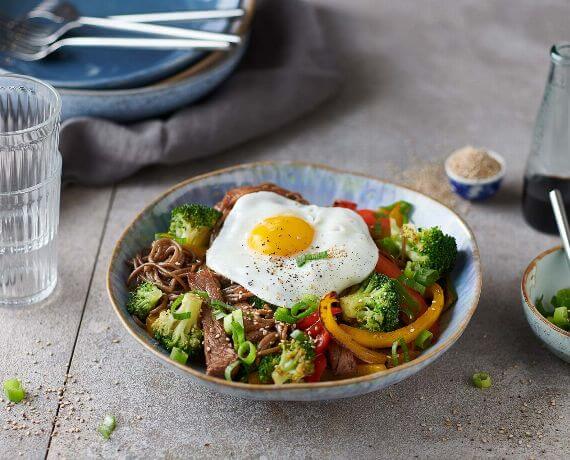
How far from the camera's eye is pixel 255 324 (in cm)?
392

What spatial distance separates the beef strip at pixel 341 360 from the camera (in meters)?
3.80

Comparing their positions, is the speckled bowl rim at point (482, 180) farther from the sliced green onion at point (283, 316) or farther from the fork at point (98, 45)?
the sliced green onion at point (283, 316)

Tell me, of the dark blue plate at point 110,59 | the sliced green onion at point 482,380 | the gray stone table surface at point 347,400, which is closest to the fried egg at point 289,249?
the gray stone table surface at point 347,400

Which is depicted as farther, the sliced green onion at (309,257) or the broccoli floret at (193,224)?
the broccoli floret at (193,224)

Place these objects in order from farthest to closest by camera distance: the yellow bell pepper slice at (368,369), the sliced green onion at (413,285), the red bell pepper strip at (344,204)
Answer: the red bell pepper strip at (344,204) < the sliced green onion at (413,285) < the yellow bell pepper slice at (368,369)

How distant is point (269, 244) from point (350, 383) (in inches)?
39.4

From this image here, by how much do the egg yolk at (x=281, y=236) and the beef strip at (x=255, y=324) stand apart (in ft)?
1.20

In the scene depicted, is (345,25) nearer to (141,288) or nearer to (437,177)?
(437,177)

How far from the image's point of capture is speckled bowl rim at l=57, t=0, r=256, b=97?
18.2ft

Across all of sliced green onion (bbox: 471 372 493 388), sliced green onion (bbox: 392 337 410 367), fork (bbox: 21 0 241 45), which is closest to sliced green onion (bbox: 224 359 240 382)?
sliced green onion (bbox: 392 337 410 367)

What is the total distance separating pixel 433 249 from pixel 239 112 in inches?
90.2

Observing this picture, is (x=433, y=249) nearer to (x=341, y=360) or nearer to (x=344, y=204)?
(x=344, y=204)

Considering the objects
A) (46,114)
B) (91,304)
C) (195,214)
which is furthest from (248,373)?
(46,114)

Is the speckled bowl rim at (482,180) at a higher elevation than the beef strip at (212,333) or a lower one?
higher
